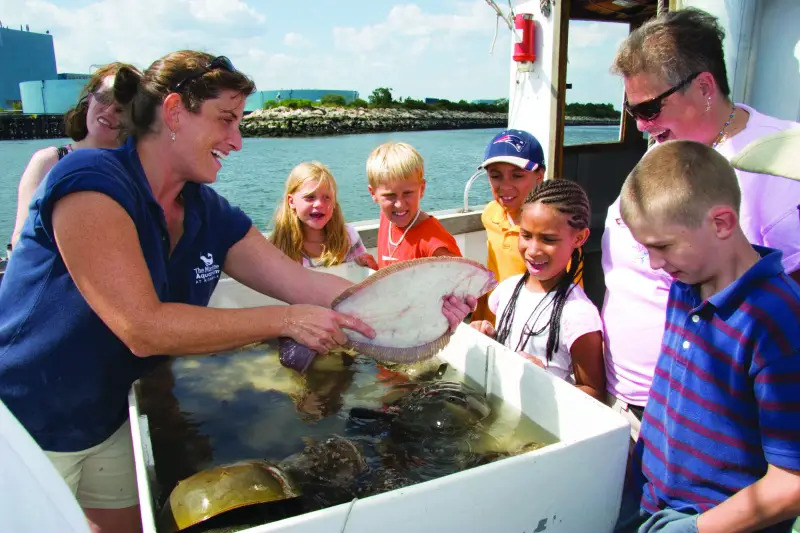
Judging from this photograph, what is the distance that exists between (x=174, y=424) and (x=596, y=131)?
835 cm

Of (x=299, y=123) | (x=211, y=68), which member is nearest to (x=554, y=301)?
(x=211, y=68)

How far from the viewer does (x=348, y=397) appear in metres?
2.42

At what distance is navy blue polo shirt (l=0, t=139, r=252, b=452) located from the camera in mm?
1906

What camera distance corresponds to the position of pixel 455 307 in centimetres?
225

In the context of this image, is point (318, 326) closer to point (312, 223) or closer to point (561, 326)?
point (561, 326)

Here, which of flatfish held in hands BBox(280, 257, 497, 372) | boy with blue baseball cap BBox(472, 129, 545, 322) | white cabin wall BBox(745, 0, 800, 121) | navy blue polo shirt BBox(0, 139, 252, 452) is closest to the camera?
navy blue polo shirt BBox(0, 139, 252, 452)

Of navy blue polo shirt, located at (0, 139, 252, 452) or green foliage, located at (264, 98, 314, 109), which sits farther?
green foliage, located at (264, 98, 314, 109)

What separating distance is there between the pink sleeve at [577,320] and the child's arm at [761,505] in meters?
0.99

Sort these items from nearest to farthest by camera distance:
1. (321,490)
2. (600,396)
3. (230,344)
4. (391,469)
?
(321,490) < (391,469) < (230,344) < (600,396)

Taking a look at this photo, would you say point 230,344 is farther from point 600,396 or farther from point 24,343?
point 600,396

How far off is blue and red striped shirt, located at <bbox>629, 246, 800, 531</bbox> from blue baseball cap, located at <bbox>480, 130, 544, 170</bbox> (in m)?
1.98

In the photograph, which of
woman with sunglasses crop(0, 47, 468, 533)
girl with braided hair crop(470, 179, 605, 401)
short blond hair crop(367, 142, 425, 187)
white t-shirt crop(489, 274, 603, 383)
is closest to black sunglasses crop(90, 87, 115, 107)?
woman with sunglasses crop(0, 47, 468, 533)

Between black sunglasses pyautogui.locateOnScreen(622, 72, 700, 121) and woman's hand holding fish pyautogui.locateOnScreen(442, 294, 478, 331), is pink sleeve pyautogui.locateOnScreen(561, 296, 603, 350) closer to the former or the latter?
woman's hand holding fish pyautogui.locateOnScreen(442, 294, 478, 331)

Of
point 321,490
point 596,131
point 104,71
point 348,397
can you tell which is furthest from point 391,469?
point 596,131
